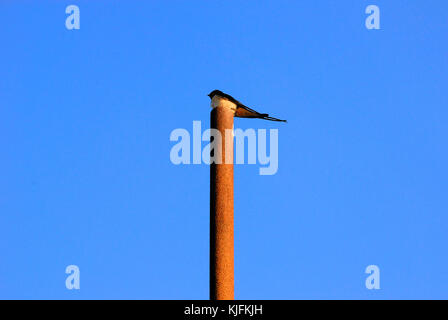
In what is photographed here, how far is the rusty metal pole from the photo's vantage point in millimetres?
9734

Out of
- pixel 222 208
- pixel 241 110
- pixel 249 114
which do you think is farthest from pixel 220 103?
pixel 222 208

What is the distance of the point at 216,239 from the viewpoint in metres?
9.90

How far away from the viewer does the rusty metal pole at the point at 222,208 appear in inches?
383

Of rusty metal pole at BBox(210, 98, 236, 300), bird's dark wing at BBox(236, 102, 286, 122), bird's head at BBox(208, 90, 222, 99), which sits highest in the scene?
bird's head at BBox(208, 90, 222, 99)

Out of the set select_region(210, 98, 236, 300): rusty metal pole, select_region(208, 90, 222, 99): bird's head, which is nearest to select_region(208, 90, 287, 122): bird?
select_region(208, 90, 222, 99): bird's head

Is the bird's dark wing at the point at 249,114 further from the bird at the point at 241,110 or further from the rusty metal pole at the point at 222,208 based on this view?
the rusty metal pole at the point at 222,208

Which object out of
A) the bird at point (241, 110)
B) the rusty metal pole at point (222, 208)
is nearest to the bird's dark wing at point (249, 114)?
the bird at point (241, 110)

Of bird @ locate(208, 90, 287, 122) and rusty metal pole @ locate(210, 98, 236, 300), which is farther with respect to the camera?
bird @ locate(208, 90, 287, 122)

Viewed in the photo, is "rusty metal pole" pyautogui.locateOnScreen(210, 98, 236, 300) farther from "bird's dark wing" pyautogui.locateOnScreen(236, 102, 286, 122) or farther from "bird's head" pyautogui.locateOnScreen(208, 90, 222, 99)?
"bird's dark wing" pyautogui.locateOnScreen(236, 102, 286, 122)

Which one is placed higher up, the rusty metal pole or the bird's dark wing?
the bird's dark wing
